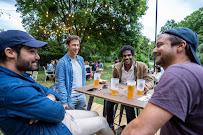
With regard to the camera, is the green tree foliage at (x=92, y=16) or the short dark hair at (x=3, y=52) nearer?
the short dark hair at (x=3, y=52)

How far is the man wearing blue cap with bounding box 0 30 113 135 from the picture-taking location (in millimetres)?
854

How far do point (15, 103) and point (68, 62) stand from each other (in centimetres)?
151

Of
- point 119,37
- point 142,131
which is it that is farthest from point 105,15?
point 142,131

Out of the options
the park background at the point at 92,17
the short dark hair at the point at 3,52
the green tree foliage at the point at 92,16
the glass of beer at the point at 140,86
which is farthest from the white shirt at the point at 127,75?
the green tree foliage at the point at 92,16

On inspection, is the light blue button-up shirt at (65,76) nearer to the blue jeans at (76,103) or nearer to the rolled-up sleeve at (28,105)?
the blue jeans at (76,103)

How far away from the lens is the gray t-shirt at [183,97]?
23.6 inches

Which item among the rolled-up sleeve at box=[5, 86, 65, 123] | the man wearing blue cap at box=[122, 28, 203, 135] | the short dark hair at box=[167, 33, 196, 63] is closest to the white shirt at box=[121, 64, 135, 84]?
the short dark hair at box=[167, 33, 196, 63]

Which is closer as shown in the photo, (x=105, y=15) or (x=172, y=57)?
(x=172, y=57)

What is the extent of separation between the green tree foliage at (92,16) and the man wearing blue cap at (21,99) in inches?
341

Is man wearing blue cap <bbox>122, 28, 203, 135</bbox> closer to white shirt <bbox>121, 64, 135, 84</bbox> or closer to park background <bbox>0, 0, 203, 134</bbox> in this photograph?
white shirt <bbox>121, 64, 135, 84</bbox>

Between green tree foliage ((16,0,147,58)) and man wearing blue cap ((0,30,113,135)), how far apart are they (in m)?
8.67

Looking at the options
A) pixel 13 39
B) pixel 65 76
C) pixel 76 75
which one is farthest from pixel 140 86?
pixel 13 39

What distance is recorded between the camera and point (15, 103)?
85cm

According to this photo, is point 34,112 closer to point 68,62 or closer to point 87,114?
point 87,114
